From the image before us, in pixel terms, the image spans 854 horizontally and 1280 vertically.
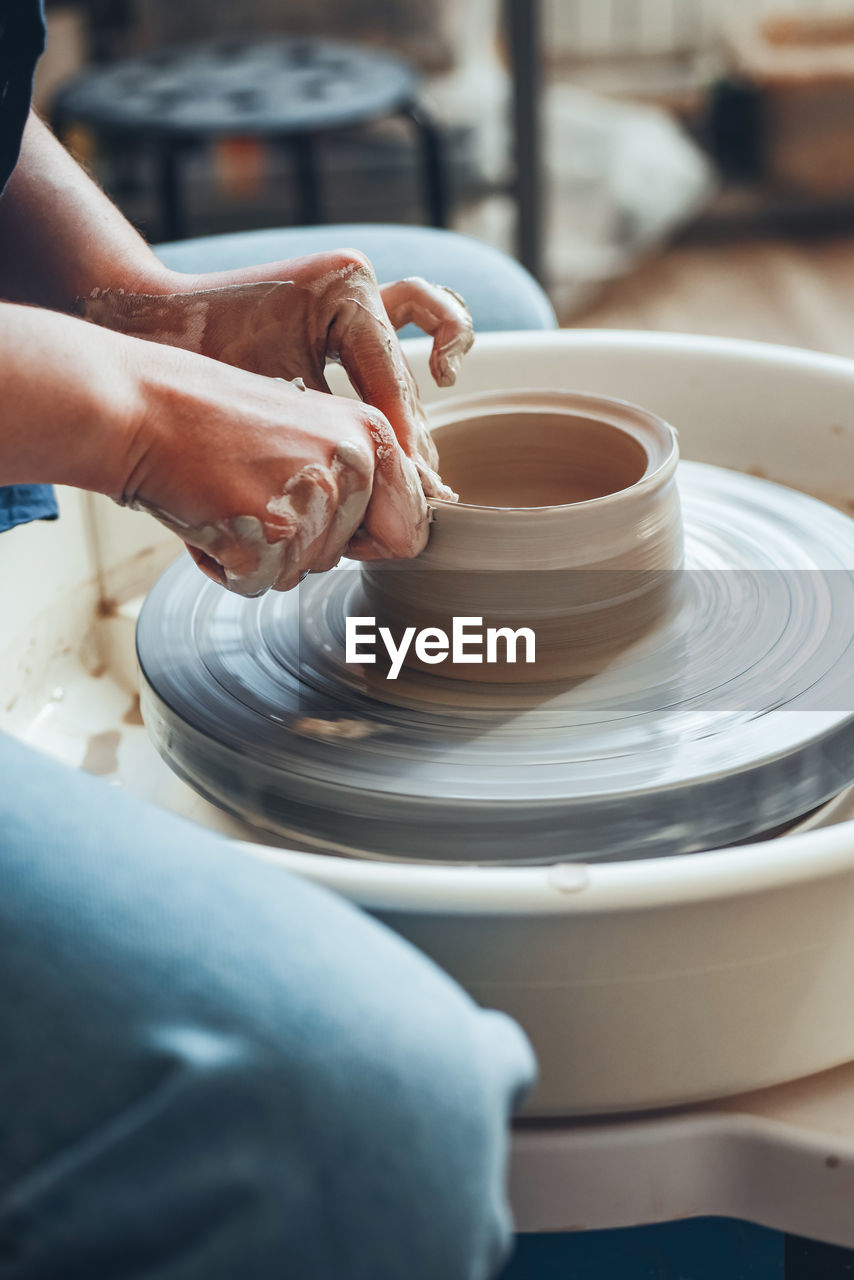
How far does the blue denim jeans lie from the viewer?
1.56 ft

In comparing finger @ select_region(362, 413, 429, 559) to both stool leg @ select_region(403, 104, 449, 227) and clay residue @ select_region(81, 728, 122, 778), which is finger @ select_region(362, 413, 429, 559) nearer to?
clay residue @ select_region(81, 728, 122, 778)

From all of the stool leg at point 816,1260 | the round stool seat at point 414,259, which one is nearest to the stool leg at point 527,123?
the round stool seat at point 414,259

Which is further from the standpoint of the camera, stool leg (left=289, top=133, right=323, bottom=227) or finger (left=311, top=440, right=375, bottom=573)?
stool leg (left=289, top=133, right=323, bottom=227)

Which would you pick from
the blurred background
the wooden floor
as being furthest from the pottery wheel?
the wooden floor

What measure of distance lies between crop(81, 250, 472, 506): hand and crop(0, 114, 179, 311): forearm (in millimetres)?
19

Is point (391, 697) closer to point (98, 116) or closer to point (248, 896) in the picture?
point (248, 896)

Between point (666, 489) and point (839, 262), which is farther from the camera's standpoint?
point (839, 262)

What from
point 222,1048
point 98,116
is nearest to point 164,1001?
point 222,1048

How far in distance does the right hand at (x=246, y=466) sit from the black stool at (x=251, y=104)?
1.93 meters

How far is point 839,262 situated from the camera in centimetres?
376

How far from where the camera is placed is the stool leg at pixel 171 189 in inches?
102

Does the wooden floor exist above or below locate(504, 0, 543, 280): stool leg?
below

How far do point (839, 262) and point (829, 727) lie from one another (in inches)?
130
